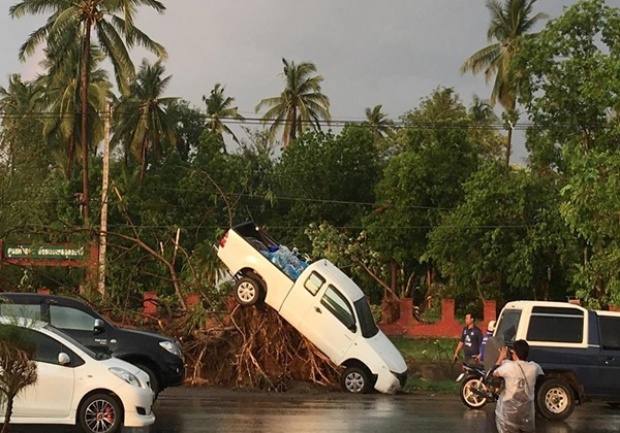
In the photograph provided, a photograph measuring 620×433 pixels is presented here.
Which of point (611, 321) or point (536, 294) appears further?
point (536, 294)

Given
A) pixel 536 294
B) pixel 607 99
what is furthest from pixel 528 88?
pixel 536 294

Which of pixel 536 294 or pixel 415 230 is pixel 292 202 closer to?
pixel 415 230

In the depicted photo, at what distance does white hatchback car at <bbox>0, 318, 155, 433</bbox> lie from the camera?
40.8 ft

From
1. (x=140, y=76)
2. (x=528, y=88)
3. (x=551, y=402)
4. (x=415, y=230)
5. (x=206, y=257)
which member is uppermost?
(x=140, y=76)

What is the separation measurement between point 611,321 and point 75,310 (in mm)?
9507

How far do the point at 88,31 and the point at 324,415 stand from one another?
27014 millimetres

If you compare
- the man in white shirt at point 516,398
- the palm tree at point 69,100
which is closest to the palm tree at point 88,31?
the palm tree at point 69,100

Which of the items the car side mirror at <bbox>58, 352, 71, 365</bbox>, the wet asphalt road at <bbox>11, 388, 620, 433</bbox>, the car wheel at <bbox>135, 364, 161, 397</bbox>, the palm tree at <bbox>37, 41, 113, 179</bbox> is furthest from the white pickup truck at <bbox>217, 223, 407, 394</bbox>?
the palm tree at <bbox>37, 41, 113, 179</bbox>

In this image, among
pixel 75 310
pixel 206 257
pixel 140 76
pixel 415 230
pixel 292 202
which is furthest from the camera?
pixel 140 76

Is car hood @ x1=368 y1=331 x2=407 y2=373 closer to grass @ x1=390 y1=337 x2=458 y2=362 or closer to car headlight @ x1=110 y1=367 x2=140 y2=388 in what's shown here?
grass @ x1=390 y1=337 x2=458 y2=362

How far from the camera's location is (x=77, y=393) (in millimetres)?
12578

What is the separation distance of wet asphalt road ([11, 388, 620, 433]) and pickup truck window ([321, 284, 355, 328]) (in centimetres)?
160

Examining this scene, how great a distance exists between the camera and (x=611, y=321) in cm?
1722

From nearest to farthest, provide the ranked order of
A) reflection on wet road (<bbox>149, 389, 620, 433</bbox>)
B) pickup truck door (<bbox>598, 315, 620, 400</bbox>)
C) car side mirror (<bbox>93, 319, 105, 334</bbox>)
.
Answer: reflection on wet road (<bbox>149, 389, 620, 433</bbox>), car side mirror (<bbox>93, 319, 105, 334</bbox>), pickup truck door (<bbox>598, 315, 620, 400</bbox>)
